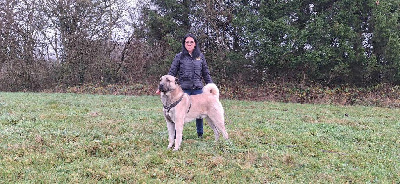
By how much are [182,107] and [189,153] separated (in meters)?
Answer: 0.85

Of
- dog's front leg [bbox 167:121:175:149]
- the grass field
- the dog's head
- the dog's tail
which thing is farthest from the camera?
the dog's tail

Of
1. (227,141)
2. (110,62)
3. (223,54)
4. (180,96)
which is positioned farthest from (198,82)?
(110,62)

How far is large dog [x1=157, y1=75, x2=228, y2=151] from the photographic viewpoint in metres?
5.23

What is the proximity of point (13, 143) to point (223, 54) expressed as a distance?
13.0m

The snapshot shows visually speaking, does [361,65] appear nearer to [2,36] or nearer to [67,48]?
[67,48]

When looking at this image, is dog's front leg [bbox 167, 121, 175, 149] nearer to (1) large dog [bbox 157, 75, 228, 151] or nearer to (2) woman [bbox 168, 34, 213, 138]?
(1) large dog [bbox 157, 75, 228, 151]

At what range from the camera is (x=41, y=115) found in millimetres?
7832

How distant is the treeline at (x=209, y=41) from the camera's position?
14695 mm

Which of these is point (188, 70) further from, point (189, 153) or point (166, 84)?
point (189, 153)

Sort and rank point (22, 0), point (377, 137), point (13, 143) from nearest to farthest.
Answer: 1. point (13, 143)
2. point (377, 137)
3. point (22, 0)

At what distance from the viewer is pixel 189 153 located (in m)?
5.02

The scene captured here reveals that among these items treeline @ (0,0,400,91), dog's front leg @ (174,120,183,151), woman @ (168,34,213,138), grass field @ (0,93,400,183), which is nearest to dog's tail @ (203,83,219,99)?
woman @ (168,34,213,138)

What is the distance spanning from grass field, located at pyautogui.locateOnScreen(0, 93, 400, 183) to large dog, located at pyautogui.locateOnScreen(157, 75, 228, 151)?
1.14ft

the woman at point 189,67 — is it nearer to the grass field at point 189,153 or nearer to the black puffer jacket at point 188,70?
the black puffer jacket at point 188,70
